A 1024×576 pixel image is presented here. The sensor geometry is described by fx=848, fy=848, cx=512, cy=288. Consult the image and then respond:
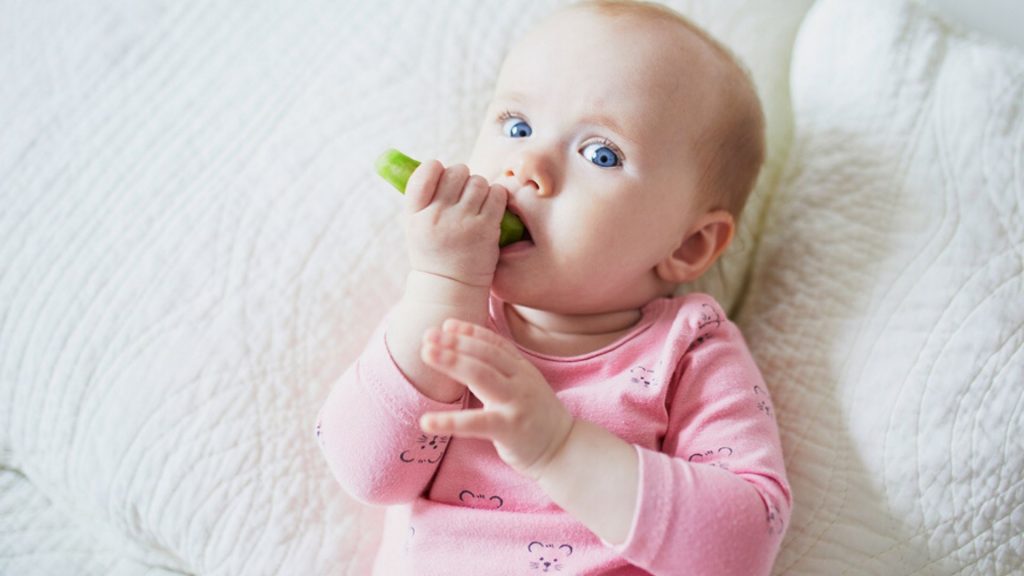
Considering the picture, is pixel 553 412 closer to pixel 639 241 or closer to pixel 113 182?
pixel 639 241

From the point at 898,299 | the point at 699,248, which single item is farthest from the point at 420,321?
the point at 898,299

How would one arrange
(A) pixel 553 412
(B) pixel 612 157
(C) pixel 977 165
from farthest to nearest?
(C) pixel 977 165 → (B) pixel 612 157 → (A) pixel 553 412

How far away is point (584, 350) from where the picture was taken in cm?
102

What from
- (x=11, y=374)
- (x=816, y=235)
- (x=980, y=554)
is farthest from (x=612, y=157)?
(x=11, y=374)

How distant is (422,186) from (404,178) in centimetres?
4

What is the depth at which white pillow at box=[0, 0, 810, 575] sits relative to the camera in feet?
3.50

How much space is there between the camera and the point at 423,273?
2.99 ft

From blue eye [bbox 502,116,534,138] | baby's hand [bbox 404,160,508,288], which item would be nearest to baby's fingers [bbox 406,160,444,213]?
baby's hand [bbox 404,160,508,288]

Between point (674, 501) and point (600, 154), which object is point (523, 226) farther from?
point (674, 501)

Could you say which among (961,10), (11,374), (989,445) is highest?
(961,10)

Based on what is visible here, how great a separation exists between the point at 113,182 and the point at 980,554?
1.22 metres

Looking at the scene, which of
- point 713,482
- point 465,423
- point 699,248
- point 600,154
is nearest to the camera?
point 465,423

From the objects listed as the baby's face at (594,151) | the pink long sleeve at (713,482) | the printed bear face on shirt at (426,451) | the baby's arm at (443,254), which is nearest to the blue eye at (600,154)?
the baby's face at (594,151)

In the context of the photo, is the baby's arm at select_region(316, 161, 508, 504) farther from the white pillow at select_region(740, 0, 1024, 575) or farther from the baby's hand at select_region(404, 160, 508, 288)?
the white pillow at select_region(740, 0, 1024, 575)
